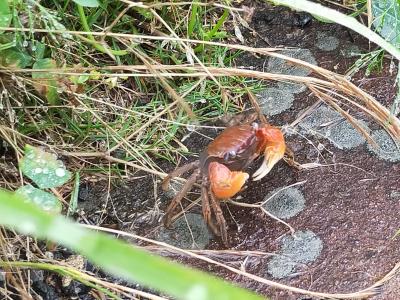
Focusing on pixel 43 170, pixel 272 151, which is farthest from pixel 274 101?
pixel 43 170

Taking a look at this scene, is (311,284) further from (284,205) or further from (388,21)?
(388,21)

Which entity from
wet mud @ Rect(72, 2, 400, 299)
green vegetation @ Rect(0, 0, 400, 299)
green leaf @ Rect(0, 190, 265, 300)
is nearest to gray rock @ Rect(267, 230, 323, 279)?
wet mud @ Rect(72, 2, 400, 299)

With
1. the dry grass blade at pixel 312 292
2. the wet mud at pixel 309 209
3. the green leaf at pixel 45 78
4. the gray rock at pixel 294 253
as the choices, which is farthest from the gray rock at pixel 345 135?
the green leaf at pixel 45 78

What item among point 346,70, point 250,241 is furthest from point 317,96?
point 250,241

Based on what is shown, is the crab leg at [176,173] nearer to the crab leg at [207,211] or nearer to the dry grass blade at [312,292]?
the crab leg at [207,211]

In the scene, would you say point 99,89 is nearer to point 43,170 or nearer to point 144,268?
point 43,170

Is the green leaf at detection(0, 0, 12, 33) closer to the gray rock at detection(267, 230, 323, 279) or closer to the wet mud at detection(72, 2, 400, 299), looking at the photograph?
the wet mud at detection(72, 2, 400, 299)
